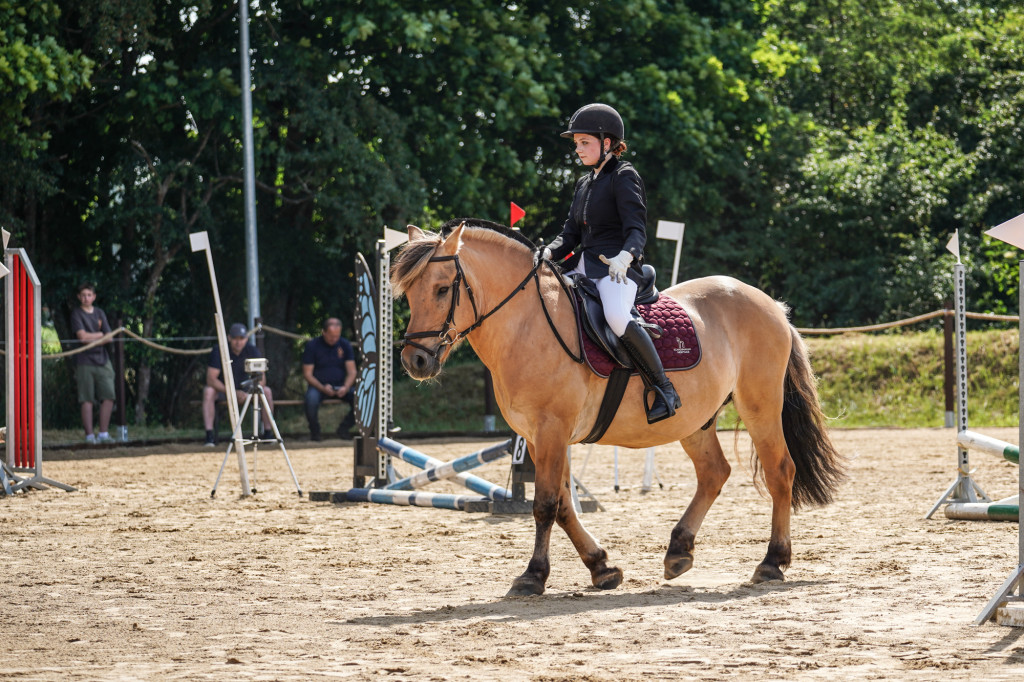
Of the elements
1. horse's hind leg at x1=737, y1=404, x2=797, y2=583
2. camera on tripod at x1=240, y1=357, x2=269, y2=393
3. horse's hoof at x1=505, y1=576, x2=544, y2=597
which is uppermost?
camera on tripod at x1=240, y1=357, x2=269, y2=393

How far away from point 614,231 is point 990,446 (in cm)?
307

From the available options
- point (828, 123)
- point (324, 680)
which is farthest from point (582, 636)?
point (828, 123)

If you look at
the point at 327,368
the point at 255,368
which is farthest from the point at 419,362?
the point at 327,368

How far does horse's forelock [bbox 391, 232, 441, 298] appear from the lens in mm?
6188

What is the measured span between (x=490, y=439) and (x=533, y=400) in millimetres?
11063

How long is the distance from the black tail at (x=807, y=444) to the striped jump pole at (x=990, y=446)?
3.40 ft

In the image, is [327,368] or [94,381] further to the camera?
[327,368]

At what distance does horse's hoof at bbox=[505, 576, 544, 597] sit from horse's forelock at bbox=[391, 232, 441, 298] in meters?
1.55

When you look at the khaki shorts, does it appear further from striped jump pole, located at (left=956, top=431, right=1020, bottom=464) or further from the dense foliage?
striped jump pole, located at (left=956, top=431, right=1020, bottom=464)

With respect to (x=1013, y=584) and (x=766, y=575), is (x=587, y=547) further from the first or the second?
(x=1013, y=584)

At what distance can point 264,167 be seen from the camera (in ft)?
67.5

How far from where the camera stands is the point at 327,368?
55.0 ft

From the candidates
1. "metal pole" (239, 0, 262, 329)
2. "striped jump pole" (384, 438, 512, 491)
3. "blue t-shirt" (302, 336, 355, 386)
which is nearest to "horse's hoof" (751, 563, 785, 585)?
"striped jump pole" (384, 438, 512, 491)

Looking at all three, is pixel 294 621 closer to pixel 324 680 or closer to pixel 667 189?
pixel 324 680
